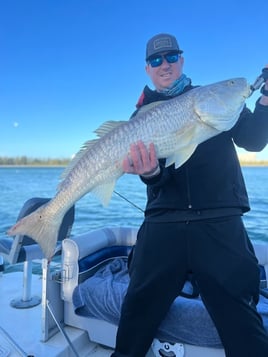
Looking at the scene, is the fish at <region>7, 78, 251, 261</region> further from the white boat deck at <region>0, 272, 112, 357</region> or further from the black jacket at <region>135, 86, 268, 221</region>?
the white boat deck at <region>0, 272, 112, 357</region>

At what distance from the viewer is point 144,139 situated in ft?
7.07

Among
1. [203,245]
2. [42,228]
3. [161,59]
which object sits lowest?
[203,245]

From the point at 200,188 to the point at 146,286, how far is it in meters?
0.76

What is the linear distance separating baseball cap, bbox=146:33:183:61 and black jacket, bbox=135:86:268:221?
74 centimetres

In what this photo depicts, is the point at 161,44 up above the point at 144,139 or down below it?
above

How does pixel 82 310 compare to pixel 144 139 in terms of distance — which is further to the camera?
pixel 82 310

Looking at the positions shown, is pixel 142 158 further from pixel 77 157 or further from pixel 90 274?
pixel 90 274

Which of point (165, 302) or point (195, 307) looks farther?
point (195, 307)

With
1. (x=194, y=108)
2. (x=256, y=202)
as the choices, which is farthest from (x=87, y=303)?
(x=256, y=202)

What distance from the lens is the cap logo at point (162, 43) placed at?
8.05ft

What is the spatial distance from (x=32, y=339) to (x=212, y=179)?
2.24 m

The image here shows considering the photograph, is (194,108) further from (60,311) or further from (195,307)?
(60,311)

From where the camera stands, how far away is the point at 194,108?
2152mm

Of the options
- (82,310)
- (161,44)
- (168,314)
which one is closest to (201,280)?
(168,314)
